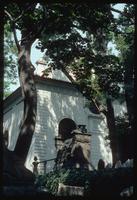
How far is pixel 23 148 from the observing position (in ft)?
33.0

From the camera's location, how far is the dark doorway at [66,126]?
84.9 ft

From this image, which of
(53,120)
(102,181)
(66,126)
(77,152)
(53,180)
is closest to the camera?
(102,181)

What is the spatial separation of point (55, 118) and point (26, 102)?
14.0 m

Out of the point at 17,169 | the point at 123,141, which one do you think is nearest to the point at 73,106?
the point at 123,141

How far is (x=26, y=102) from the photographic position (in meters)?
11.2

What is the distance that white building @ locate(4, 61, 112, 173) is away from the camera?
23.9 metres

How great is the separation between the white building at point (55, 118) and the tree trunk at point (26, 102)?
39.1 ft

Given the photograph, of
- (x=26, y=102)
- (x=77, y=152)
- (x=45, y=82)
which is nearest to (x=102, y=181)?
(x=26, y=102)

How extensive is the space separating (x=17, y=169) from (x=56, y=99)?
19753mm

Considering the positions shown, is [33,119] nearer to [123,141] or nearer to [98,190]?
[98,190]

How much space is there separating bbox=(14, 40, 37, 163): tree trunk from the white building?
11918 mm

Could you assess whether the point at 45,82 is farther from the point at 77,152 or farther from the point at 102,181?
the point at 102,181

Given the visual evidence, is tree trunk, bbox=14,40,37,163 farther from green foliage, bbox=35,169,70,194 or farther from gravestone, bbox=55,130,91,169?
gravestone, bbox=55,130,91,169

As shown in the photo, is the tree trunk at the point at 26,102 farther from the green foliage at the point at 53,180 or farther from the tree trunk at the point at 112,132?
the tree trunk at the point at 112,132
